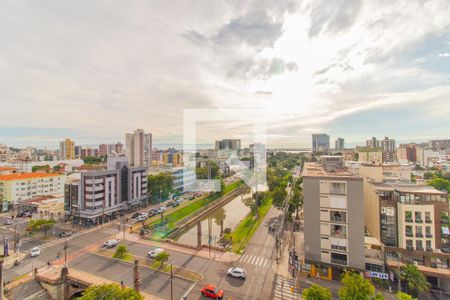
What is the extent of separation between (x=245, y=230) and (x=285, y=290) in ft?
20.5

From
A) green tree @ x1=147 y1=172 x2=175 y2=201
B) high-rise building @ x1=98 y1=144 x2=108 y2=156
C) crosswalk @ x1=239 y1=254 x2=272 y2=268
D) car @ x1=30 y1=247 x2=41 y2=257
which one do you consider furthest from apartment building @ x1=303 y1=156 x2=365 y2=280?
high-rise building @ x1=98 y1=144 x2=108 y2=156

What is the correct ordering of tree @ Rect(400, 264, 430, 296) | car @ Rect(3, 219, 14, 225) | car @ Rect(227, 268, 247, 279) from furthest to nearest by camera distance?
1. car @ Rect(3, 219, 14, 225)
2. car @ Rect(227, 268, 247, 279)
3. tree @ Rect(400, 264, 430, 296)

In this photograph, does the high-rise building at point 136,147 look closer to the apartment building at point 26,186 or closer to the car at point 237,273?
the apartment building at point 26,186

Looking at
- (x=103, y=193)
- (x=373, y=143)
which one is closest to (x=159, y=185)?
(x=103, y=193)

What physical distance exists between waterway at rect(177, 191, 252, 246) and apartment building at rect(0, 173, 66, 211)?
697 inches

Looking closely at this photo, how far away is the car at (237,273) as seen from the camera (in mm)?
9336

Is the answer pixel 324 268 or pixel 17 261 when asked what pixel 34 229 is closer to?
pixel 17 261

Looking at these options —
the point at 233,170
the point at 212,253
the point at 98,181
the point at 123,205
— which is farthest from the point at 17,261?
the point at 233,170

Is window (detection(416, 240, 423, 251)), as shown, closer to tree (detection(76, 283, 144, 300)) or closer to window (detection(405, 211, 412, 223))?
window (detection(405, 211, 412, 223))

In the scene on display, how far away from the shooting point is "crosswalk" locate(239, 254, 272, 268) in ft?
34.7

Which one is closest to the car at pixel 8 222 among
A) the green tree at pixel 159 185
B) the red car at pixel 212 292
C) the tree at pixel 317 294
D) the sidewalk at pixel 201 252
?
the green tree at pixel 159 185

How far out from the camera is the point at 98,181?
16.4 meters

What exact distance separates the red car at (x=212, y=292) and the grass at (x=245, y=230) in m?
3.71

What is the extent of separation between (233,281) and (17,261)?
10.7 m
